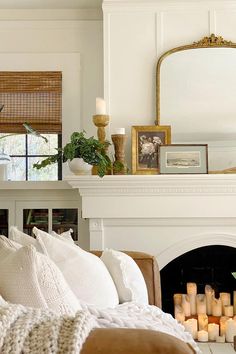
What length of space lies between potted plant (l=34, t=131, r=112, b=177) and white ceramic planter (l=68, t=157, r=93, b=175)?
3cm

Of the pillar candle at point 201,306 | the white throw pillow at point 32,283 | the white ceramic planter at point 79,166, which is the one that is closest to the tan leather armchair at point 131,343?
the white throw pillow at point 32,283

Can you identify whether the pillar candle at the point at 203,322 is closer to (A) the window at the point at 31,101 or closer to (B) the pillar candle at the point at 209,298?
(B) the pillar candle at the point at 209,298

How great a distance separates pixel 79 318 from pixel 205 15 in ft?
10.2

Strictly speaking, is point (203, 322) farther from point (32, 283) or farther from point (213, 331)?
point (32, 283)

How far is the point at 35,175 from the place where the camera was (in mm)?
4164

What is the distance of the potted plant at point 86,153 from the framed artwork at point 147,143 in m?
0.23

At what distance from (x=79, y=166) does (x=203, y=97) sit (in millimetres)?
1031

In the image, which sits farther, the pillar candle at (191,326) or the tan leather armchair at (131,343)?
the pillar candle at (191,326)

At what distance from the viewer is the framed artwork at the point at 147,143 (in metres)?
3.72

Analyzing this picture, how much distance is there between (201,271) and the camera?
150 inches

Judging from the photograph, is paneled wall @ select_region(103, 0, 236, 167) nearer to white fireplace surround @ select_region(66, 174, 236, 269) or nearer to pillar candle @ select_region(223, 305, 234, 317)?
white fireplace surround @ select_region(66, 174, 236, 269)

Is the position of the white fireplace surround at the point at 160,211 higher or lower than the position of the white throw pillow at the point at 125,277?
higher

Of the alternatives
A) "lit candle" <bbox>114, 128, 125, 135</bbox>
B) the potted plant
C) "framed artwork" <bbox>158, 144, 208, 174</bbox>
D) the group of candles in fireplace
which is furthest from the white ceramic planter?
the group of candles in fireplace

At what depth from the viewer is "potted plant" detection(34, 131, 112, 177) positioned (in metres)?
3.49
